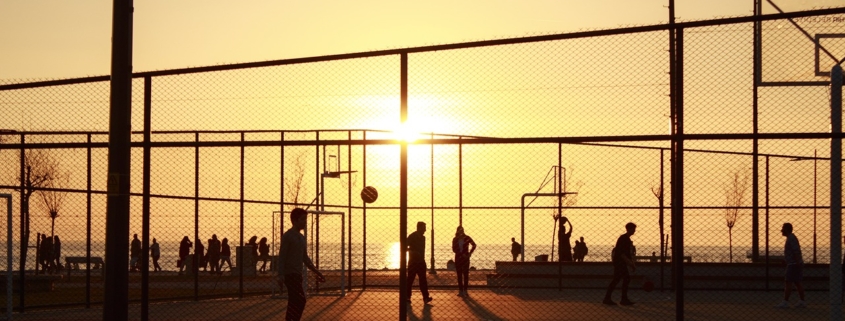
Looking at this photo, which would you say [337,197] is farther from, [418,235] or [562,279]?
[562,279]

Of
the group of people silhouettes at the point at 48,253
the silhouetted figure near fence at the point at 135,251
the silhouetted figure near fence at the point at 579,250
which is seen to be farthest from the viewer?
the silhouetted figure near fence at the point at 579,250

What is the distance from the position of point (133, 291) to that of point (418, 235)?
911cm

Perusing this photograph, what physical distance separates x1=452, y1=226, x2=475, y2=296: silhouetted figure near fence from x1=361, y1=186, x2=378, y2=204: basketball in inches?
82.2

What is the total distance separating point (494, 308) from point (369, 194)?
245 inches

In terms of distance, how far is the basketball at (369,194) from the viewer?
26237 millimetres

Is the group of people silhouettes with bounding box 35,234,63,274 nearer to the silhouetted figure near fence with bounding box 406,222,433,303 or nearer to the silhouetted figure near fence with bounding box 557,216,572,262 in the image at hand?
the silhouetted figure near fence with bounding box 557,216,572,262

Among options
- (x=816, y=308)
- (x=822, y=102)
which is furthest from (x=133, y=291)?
(x=822, y=102)

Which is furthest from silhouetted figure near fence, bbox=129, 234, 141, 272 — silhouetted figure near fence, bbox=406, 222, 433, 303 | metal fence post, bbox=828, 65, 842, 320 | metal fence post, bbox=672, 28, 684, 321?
metal fence post, bbox=828, 65, 842, 320

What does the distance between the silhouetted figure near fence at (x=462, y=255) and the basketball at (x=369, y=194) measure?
2.09m

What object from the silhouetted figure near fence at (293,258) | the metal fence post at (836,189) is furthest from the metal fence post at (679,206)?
the silhouetted figure near fence at (293,258)

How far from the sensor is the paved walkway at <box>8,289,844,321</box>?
18.6m

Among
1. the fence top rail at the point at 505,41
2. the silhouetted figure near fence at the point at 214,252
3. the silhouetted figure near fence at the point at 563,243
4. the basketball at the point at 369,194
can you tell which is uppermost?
the fence top rail at the point at 505,41

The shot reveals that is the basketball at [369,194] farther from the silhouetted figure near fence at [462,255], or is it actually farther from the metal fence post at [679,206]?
the metal fence post at [679,206]

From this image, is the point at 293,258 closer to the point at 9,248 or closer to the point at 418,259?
Result: the point at 9,248
